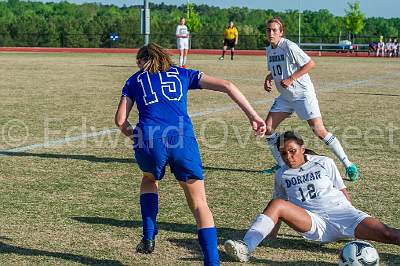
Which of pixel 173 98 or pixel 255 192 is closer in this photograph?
pixel 173 98

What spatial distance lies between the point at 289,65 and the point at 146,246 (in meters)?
3.71

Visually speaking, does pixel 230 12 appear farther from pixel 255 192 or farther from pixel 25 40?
pixel 255 192

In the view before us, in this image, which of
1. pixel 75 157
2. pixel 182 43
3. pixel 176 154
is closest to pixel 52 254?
pixel 176 154

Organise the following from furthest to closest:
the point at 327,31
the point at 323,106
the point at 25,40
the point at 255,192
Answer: the point at 327,31 → the point at 25,40 → the point at 323,106 → the point at 255,192

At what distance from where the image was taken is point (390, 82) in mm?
24047

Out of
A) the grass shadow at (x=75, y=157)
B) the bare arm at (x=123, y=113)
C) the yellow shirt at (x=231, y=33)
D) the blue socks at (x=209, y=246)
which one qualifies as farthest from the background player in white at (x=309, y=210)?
the yellow shirt at (x=231, y=33)

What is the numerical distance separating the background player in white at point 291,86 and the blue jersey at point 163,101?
339 centimetres

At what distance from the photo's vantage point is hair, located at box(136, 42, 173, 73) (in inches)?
205

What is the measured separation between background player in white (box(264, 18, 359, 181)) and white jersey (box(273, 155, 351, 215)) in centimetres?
241

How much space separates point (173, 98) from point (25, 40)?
2400 inches

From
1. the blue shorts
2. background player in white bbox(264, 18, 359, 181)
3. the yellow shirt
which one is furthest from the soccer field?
the yellow shirt

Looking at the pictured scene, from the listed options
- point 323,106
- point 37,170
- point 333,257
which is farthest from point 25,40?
point 333,257

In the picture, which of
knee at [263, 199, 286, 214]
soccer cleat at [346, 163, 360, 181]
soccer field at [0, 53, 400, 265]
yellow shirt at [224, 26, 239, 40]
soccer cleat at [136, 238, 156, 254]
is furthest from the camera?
yellow shirt at [224, 26, 239, 40]

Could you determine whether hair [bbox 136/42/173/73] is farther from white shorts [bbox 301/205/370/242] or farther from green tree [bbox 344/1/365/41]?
green tree [bbox 344/1/365/41]
